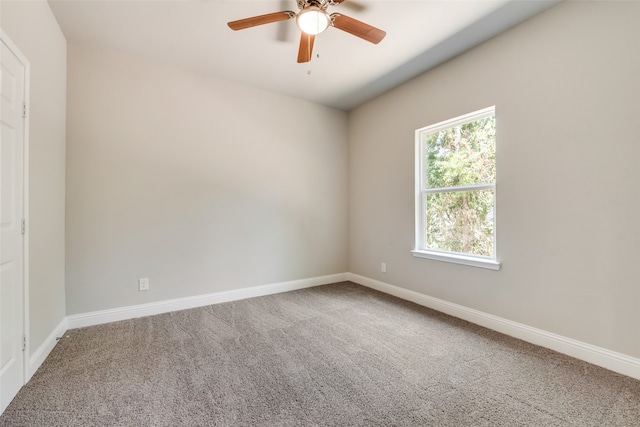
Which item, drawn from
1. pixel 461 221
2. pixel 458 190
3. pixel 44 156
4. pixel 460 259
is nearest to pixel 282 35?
pixel 44 156

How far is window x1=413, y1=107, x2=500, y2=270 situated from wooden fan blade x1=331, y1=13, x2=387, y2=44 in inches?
52.3

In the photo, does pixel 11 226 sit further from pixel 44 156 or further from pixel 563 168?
pixel 563 168

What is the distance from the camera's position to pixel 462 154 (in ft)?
9.53

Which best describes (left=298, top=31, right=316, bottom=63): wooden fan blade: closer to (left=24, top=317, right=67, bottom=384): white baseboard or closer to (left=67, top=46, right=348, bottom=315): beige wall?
(left=67, top=46, right=348, bottom=315): beige wall

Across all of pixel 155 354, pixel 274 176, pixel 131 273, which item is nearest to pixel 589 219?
pixel 274 176

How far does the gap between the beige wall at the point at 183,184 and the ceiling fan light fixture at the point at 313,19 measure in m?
1.74

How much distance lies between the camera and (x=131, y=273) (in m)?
2.80

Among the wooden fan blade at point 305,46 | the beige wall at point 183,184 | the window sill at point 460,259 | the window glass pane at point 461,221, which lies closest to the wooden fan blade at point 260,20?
the wooden fan blade at point 305,46

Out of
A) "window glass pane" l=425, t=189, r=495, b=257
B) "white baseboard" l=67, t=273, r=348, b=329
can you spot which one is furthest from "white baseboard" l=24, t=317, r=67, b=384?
"window glass pane" l=425, t=189, r=495, b=257

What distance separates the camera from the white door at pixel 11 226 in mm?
1505

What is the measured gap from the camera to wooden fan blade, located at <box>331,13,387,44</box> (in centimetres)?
191

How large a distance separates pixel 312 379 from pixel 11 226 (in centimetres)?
201

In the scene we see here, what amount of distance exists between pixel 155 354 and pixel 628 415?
2.97 metres

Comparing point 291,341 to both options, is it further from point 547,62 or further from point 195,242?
point 547,62
